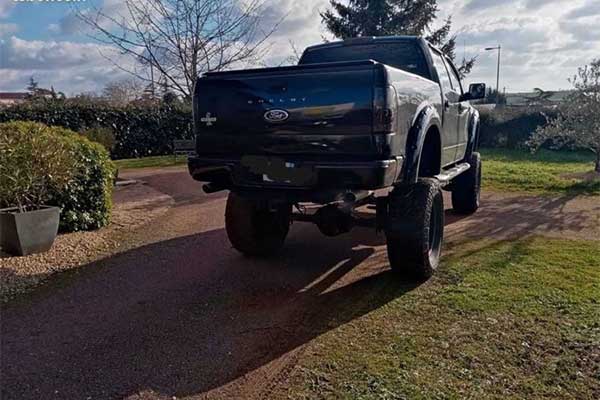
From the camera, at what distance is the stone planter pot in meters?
4.70

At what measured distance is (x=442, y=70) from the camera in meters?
5.23

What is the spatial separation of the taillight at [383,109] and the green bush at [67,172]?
3689 millimetres

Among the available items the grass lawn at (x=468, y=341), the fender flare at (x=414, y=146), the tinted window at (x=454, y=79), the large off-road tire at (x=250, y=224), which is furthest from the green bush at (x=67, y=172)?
the tinted window at (x=454, y=79)

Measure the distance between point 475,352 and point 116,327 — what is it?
240 cm

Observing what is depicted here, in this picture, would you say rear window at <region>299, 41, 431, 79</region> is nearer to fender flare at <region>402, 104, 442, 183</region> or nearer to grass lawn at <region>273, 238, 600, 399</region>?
fender flare at <region>402, 104, 442, 183</region>

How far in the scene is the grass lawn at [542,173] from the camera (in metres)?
9.11

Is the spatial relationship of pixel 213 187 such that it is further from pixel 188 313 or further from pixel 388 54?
pixel 388 54

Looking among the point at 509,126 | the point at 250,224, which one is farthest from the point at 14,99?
the point at 509,126

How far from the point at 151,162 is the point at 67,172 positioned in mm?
9258

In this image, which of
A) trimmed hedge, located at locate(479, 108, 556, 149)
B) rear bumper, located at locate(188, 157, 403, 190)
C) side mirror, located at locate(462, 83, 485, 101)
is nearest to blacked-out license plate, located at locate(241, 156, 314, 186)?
rear bumper, located at locate(188, 157, 403, 190)

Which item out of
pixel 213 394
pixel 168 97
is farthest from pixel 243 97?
pixel 168 97

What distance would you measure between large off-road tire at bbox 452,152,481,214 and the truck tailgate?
3857 mm

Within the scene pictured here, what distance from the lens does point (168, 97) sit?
16453 mm

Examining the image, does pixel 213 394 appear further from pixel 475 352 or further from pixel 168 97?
pixel 168 97
